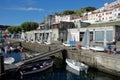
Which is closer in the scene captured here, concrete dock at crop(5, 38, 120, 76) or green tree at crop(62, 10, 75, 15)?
concrete dock at crop(5, 38, 120, 76)

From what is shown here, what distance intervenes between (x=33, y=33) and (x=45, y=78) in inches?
2379

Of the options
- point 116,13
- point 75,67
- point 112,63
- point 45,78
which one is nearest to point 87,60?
point 75,67

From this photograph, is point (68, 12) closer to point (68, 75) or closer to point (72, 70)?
point (72, 70)

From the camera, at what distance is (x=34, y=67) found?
30984 millimetres

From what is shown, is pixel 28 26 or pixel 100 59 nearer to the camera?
pixel 100 59

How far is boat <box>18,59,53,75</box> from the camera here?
2951cm

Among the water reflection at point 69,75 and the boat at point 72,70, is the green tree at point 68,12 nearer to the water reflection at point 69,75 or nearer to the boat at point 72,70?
the boat at point 72,70

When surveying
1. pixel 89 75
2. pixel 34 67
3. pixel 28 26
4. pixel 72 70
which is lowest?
pixel 89 75

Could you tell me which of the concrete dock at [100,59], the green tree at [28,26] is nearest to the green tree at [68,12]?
the green tree at [28,26]

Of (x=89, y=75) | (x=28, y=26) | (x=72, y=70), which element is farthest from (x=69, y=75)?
(x=28, y=26)

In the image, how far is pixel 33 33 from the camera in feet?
290

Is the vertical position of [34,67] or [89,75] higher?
[34,67]

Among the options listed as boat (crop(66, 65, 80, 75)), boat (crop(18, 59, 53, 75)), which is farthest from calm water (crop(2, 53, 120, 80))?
boat (crop(18, 59, 53, 75))

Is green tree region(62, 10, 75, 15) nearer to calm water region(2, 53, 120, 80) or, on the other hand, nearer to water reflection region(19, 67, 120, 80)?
calm water region(2, 53, 120, 80)
